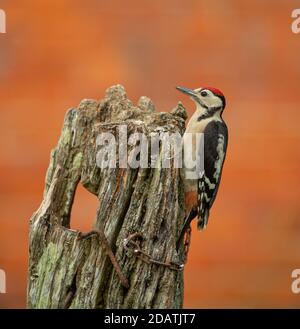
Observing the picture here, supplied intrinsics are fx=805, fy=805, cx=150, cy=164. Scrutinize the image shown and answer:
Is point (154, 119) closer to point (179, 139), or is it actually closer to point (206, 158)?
point (179, 139)

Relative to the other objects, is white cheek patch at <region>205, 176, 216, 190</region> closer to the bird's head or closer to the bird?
the bird

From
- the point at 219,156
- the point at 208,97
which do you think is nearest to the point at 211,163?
the point at 219,156

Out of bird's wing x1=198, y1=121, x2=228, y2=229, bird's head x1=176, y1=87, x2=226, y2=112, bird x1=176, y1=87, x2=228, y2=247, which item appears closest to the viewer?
bird x1=176, y1=87, x2=228, y2=247

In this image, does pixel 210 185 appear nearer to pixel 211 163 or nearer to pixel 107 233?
pixel 211 163

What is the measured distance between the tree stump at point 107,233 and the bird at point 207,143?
492mm

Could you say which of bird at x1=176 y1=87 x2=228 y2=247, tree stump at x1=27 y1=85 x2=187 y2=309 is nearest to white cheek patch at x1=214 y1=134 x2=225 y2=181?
bird at x1=176 y1=87 x2=228 y2=247

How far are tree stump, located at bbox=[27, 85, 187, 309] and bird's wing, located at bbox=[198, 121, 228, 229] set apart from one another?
720mm

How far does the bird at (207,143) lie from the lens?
3.14 meters

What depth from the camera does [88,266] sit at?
249 centimetres

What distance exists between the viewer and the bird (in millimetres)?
3141

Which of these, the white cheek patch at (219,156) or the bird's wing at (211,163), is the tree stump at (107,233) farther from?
the white cheek patch at (219,156)

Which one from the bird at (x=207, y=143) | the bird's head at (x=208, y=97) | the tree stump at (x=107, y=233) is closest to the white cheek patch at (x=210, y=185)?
the bird at (x=207, y=143)

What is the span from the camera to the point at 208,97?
11.9ft

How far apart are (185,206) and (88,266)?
1.48ft
